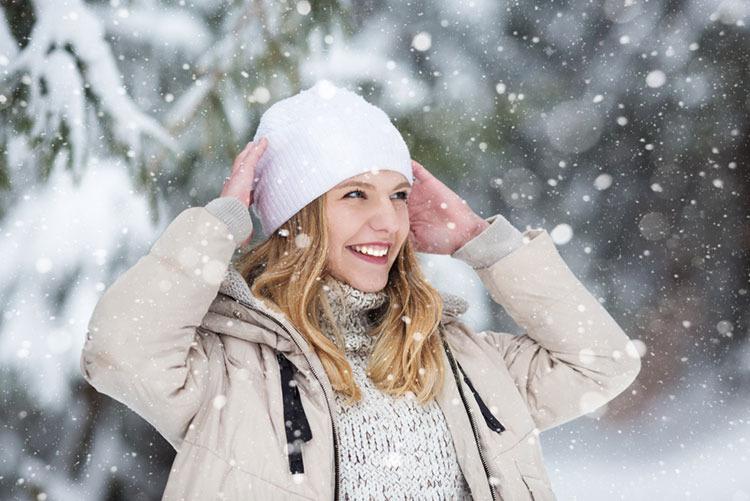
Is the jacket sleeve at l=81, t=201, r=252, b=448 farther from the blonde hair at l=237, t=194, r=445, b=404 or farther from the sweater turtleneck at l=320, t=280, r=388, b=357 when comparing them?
the sweater turtleneck at l=320, t=280, r=388, b=357

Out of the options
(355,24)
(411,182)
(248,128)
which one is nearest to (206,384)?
(411,182)

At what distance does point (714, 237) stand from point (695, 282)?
0.71 ft

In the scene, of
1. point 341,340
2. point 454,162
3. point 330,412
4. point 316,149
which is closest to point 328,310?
point 341,340

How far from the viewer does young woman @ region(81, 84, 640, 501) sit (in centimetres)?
127

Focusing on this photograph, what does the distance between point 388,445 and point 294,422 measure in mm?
245

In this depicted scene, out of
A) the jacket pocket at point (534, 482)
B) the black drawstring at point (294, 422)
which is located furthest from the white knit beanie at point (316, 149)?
the jacket pocket at point (534, 482)

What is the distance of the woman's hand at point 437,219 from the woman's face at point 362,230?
0.71ft

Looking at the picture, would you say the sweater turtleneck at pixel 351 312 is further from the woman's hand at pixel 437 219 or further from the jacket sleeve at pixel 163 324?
the jacket sleeve at pixel 163 324

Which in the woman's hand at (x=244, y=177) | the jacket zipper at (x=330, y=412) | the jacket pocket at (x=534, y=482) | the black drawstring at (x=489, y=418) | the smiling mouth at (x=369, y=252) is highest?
the woman's hand at (x=244, y=177)

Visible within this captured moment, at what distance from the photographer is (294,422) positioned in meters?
1.33

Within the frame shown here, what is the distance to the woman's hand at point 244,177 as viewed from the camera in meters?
1.42

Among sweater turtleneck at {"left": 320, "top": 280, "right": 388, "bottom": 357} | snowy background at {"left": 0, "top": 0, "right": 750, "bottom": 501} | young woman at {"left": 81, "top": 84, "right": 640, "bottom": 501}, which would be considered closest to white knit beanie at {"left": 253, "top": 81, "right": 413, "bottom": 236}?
young woman at {"left": 81, "top": 84, "right": 640, "bottom": 501}

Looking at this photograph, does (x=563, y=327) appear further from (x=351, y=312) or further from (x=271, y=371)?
(x=271, y=371)

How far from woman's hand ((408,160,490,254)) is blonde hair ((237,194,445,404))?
0.15 meters
